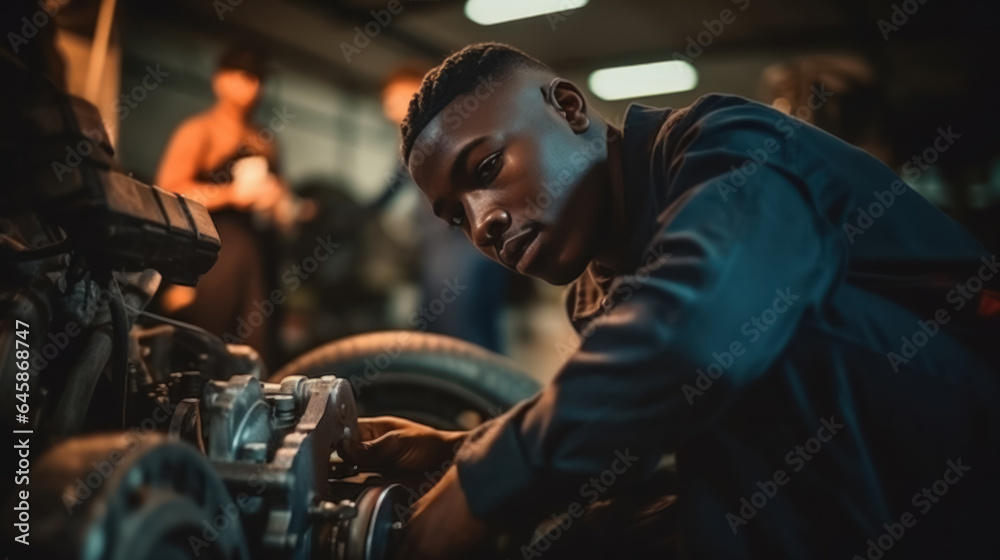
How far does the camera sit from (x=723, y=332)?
73 centimetres

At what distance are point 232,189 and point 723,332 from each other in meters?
2.00

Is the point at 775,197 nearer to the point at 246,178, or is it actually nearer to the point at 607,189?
the point at 607,189

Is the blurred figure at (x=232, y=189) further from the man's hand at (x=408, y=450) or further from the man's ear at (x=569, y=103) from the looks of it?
the man's ear at (x=569, y=103)

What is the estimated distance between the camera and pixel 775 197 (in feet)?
2.62

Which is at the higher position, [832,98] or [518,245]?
[518,245]

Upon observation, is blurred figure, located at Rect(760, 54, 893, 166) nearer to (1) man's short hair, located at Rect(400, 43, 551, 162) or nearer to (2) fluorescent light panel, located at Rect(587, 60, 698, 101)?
(2) fluorescent light panel, located at Rect(587, 60, 698, 101)

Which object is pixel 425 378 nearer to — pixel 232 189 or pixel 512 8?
pixel 232 189

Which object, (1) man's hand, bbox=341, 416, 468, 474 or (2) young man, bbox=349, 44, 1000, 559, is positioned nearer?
(2) young man, bbox=349, 44, 1000, 559

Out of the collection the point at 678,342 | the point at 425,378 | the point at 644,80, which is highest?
the point at 678,342

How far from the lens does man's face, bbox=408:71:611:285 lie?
1.08 metres

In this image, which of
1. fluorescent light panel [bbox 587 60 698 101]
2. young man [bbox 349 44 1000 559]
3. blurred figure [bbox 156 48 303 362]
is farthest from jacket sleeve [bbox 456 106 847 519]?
fluorescent light panel [bbox 587 60 698 101]

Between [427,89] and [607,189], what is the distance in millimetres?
353

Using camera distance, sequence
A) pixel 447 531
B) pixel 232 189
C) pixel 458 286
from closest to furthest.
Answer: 1. pixel 447 531
2. pixel 232 189
3. pixel 458 286

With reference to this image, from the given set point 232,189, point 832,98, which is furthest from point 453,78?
point 832,98
